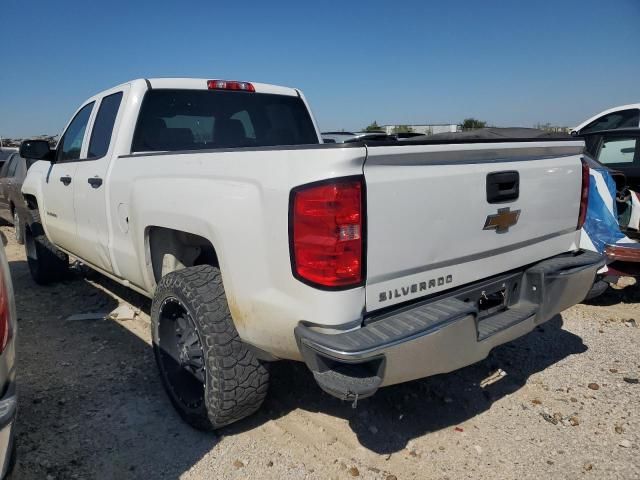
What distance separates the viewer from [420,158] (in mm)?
2107

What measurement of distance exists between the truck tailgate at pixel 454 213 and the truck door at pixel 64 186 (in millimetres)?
3020

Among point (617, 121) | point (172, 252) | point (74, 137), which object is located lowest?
point (172, 252)

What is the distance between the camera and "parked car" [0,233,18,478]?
166 cm

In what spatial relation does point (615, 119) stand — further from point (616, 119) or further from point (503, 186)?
point (503, 186)

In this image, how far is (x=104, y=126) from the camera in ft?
12.7

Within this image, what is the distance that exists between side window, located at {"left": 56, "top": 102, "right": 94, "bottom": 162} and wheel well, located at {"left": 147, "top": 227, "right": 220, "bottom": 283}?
66.4 inches

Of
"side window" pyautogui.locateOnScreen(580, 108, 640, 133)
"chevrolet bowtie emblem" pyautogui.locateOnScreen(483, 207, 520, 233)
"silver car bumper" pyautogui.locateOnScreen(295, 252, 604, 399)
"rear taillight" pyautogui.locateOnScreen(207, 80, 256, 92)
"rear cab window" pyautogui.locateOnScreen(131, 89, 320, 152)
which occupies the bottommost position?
"silver car bumper" pyautogui.locateOnScreen(295, 252, 604, 399)

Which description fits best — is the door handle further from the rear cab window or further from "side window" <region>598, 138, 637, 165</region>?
"side window" <region>598, 138, 637, 165</region>

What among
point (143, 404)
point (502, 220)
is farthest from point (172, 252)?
point (502, 220)

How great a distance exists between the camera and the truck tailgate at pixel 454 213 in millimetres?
2012

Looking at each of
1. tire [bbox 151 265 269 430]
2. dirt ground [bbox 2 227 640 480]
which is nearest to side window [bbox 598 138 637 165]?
dirt ground [bbox 2 227 640 480]

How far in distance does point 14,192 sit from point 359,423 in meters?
6.07

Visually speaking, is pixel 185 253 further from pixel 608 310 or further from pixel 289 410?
pixel 608 310

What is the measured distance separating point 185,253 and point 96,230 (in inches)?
39.7
